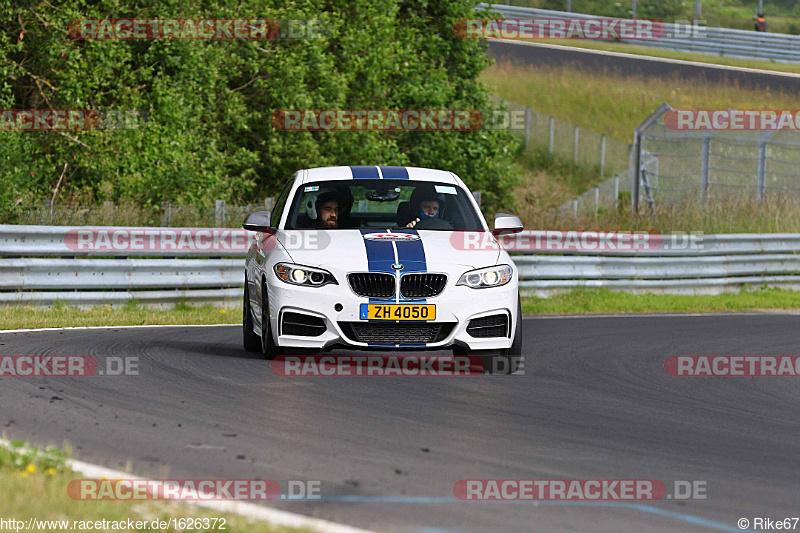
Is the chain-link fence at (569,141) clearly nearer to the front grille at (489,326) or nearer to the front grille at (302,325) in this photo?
the front grille at (489,326)

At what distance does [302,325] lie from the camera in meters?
10.1

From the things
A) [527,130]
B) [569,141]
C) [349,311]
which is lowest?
[569,141]

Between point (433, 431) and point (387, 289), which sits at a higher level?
point (387, 289)

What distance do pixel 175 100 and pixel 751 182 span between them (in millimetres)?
13462

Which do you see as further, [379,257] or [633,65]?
[633,65]

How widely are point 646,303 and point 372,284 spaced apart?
10247 mm

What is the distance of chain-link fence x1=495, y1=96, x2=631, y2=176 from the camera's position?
135 ft

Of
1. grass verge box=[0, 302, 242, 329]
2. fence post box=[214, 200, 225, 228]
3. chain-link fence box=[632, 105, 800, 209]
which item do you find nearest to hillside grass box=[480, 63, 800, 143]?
chain-link fence box=[632, 105, 800, 209]

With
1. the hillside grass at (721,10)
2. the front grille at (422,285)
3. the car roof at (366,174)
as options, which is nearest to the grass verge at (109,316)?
the car roof at (366,174)

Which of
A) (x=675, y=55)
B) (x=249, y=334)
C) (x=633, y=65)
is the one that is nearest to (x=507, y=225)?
(x=249, y=334)

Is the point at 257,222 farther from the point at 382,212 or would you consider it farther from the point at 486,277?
the point at 486,277

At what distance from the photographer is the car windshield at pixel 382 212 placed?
11.1 metres

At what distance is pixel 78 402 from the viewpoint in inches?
328

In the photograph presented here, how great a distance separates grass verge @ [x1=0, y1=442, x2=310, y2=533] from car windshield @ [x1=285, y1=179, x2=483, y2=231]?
5477mm
